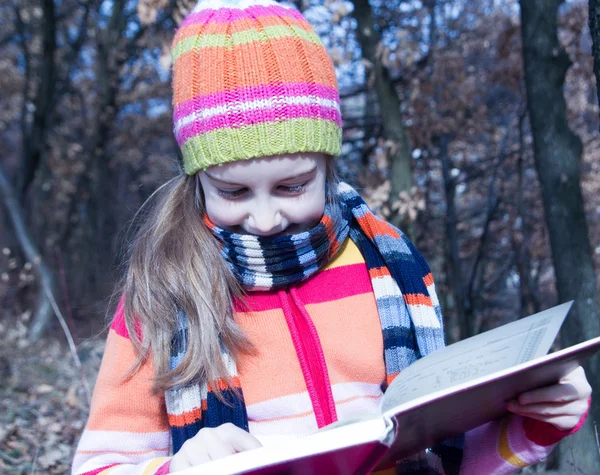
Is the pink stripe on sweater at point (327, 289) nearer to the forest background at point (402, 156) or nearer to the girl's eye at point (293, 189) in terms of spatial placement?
the girl's eye at point (293, 189)

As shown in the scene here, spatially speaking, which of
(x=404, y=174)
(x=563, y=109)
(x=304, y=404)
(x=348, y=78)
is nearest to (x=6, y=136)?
(x=348, y=78)

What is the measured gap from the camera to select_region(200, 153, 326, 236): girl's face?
154cm

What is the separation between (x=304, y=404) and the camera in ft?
5.29

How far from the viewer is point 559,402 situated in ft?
4.61

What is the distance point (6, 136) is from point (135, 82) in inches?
230

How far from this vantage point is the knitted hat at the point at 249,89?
152 cm

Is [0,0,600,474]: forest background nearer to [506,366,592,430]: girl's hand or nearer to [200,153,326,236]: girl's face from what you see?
[200,153,326,236]: girl's face

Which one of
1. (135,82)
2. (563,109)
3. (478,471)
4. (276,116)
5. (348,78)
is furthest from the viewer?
(135,82)

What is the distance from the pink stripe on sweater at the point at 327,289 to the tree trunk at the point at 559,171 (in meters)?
1.87

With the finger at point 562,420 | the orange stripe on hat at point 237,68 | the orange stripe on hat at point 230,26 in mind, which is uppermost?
the orange stripe on hat at point 230,26

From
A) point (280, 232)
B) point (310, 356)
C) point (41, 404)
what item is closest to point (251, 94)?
point (280, 232)

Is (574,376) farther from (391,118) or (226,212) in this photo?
(391,118)

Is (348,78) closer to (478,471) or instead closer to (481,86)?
(481,86)

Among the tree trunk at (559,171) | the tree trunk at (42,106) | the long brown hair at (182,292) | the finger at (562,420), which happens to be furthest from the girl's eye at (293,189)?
the tree trunk at (42,106)
